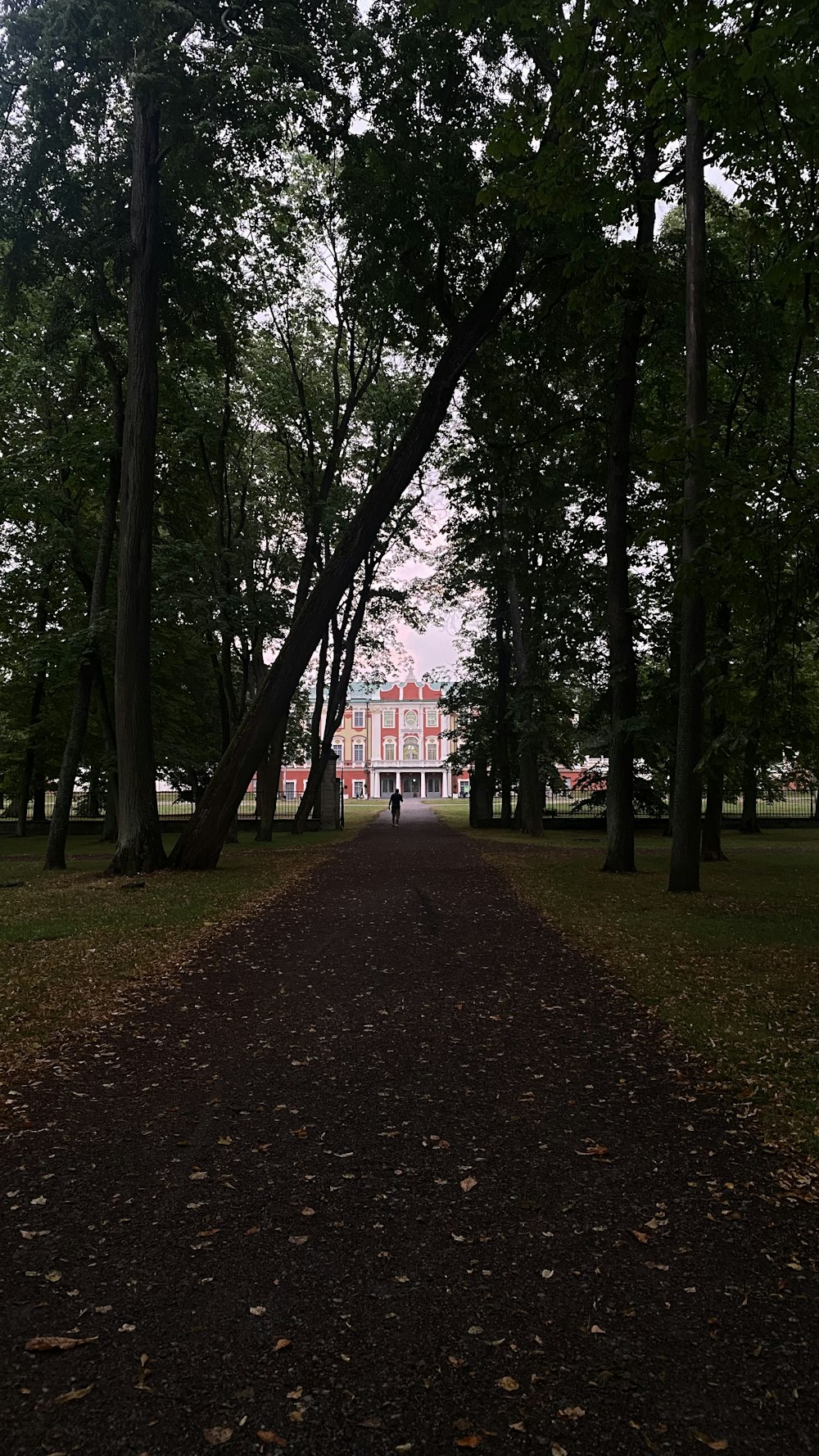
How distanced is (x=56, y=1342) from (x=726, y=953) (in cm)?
729

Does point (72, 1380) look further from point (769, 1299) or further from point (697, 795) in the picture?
point (697, 795)

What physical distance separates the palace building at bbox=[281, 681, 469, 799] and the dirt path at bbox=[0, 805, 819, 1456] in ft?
309

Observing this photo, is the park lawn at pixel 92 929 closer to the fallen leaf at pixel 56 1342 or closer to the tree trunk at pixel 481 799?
the fallen leaf at pixel 56 1342

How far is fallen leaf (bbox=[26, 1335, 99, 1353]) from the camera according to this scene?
255cm

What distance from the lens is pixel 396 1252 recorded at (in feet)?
10.1

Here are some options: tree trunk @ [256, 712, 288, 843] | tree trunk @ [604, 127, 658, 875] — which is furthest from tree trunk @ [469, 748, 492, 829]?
tree trunk @ [604, 127, 658, 875]

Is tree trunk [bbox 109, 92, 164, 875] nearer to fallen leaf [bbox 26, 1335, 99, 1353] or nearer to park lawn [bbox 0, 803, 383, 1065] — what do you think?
park lawn [bbox 0, 803, 383, 1065]

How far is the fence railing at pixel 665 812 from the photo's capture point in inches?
1223

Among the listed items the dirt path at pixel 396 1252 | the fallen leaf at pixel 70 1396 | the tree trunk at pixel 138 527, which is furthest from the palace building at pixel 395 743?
the fallen leaf at pixel 70 1396

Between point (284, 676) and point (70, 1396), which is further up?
point (284, 676)

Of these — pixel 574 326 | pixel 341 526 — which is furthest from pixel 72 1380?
pixel 341 526

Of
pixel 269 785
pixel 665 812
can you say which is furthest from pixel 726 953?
pixel 269 785

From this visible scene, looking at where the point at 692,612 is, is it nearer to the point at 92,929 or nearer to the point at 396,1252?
the point at 92,929

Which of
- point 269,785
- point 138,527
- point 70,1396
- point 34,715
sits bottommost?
point 70,1396
